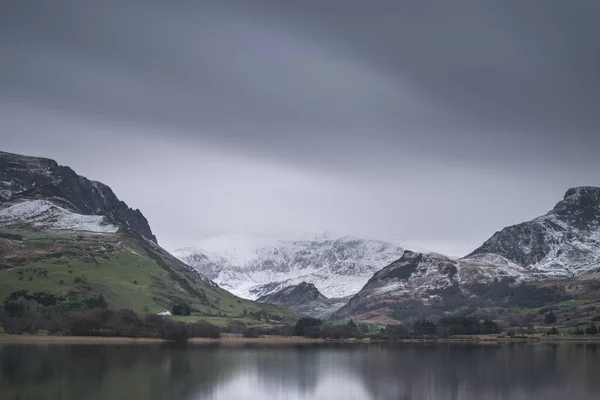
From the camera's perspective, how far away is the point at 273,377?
108 meters

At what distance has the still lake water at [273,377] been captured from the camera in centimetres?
8525

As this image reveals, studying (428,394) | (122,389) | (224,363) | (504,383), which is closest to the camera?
(122,389)

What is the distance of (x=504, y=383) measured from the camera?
101312 mm

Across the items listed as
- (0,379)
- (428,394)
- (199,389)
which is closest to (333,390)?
(428,394)

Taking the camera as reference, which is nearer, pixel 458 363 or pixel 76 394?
pixel 76 394

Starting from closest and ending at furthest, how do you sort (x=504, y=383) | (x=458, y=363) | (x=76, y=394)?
(x=76, y=394)
(x=504, y=383)
(x=458, y=363)

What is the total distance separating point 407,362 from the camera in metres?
144

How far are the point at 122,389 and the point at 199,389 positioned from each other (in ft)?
33.3

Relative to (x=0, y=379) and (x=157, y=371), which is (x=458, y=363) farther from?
(x=0, y=379)

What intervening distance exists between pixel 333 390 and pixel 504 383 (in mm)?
26130

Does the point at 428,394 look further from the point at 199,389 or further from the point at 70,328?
the point at 70,328

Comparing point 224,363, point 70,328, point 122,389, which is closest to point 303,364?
point 224,363

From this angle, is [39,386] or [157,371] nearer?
[39,386]

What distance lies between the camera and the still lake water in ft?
280
